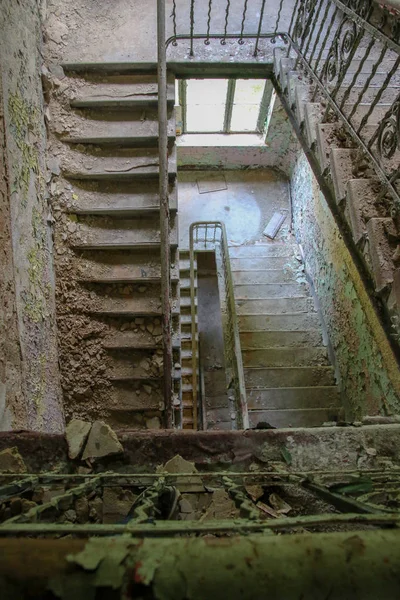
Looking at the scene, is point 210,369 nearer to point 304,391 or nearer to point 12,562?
point 304,391

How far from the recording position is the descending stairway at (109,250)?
3.41 meters

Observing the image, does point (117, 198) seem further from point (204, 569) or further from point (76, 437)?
point (204, 569)

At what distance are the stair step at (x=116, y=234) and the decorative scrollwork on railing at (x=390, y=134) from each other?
71.8 inches

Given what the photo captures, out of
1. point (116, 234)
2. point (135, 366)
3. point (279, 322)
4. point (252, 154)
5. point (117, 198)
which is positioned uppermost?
point (252, 154)

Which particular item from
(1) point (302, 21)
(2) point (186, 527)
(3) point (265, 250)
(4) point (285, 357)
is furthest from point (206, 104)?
(2) point (186, 527)

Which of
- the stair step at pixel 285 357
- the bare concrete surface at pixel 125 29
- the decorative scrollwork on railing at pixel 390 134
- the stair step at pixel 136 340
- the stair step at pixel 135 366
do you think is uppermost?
the bare concrete surface at pixel 125 29

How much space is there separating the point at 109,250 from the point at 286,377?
271 cm

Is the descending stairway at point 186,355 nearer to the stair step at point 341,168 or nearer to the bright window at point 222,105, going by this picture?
the bright window at point 222,105

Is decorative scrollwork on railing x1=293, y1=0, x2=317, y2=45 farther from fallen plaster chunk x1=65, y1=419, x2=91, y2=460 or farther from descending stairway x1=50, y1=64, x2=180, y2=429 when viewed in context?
fallen plaster chunk x1=65, y1=419, x2=91, y2=460

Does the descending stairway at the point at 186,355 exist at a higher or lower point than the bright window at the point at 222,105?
lower

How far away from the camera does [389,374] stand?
3730mm

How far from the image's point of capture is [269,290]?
616 centimetres

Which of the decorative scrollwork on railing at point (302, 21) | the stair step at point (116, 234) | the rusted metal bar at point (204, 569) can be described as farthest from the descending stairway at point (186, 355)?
the rusted metal bar at point (204, 569)

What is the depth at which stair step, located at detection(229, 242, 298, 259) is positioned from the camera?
23.1 feet
